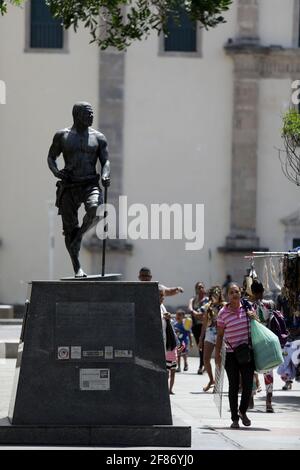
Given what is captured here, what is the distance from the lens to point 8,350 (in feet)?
92.4

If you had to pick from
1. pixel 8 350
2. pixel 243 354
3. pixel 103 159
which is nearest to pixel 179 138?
pixel 8 350

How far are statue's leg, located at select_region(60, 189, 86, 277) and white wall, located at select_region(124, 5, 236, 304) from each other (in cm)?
2797

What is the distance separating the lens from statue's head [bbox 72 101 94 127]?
51.9 feet

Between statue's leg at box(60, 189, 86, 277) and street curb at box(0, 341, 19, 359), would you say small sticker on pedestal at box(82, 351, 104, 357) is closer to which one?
statue's leg at box(60, 189, 86, 277)

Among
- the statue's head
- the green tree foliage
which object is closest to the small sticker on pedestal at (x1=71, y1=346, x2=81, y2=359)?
the statue's head

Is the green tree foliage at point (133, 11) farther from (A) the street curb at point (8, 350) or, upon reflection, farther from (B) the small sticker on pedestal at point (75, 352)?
(A) the street curb at point (8, 350)

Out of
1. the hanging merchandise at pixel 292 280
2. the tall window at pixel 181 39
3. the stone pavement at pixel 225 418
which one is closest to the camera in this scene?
the stone pavement at pixel 225 418

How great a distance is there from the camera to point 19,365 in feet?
47.8

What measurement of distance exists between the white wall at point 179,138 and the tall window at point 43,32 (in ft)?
7.27

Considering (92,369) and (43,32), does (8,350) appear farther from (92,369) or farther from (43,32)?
(43,32)

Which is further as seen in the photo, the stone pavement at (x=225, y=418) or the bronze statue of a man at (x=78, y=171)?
the bronze statue of a man at (x=78, y=171)

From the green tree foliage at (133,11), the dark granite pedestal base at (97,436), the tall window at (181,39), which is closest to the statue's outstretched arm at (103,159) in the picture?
the green tree foliage at (133,11)

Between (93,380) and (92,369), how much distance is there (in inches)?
4.2

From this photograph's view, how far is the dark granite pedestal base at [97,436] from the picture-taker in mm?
14172
